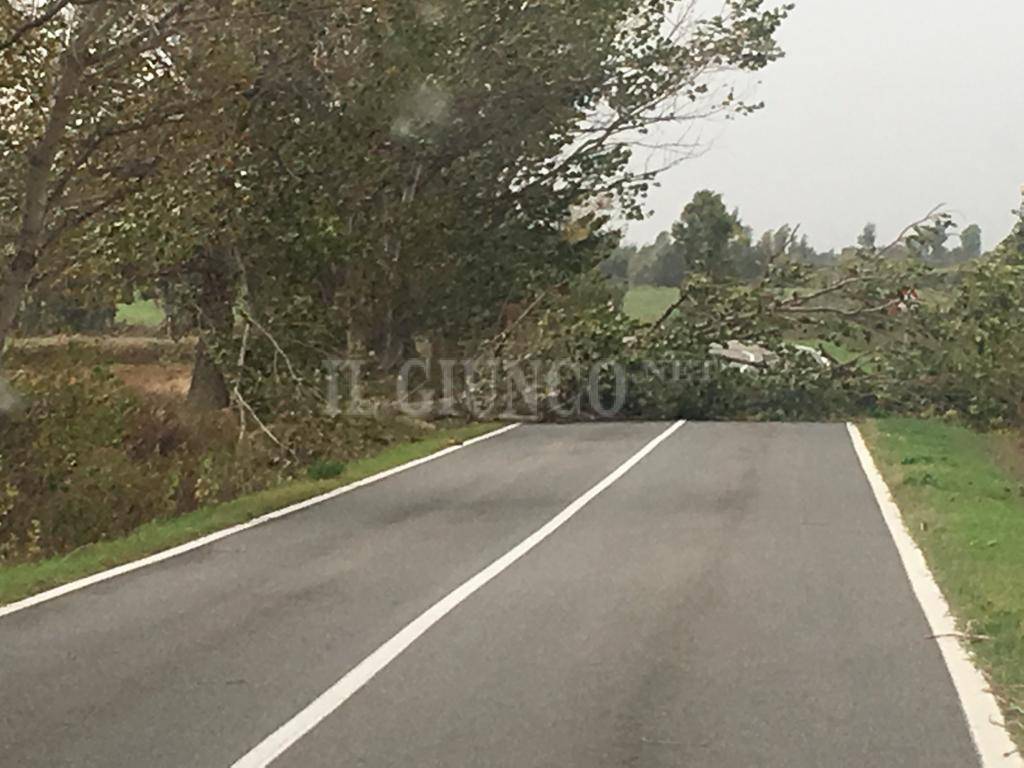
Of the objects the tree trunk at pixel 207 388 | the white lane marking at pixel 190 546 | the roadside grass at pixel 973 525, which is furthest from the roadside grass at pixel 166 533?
the roadside grass at pixel 973 525

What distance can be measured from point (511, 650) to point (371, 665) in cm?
87

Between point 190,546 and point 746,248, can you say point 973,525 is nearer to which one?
point 190,546

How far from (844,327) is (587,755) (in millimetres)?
26147

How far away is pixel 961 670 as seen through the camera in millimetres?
8031

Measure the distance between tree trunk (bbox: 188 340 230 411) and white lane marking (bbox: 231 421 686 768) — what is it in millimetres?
12855

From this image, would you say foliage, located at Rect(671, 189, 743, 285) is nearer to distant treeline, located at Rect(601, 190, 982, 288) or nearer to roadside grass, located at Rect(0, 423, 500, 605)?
distant treeline, located at Rect(601, 190, 982, 288)

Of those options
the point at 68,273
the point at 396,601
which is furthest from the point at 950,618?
the point at 68,273

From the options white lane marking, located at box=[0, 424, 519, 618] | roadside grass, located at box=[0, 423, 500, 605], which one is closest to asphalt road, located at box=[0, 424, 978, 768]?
white lane marking, located at box=[0, 424, 519, 618]

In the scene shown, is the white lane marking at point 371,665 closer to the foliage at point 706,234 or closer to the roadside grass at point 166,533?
the roadside grass at point 166,533

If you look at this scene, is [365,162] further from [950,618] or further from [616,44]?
[950,618]

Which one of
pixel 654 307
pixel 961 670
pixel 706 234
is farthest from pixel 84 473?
pixel 706 234

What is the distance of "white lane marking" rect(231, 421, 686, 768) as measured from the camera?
6465 mm

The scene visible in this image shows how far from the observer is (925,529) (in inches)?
539

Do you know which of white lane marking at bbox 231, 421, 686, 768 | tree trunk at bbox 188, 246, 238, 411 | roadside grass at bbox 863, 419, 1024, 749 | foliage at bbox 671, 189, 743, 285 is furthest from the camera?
foliage at bbox 671, 189, 743, 285
